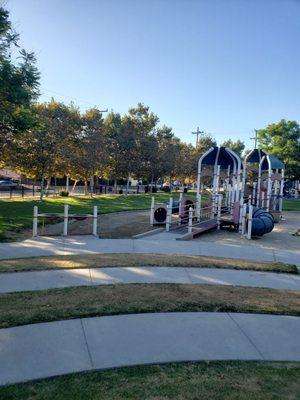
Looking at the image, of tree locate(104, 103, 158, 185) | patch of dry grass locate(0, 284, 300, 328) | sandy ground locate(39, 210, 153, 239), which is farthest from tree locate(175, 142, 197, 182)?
patch of dry grass locate(0, 284, 300, 328)

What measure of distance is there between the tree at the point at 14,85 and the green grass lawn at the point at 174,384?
1657 centimetres

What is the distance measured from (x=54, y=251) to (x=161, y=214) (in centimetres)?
771

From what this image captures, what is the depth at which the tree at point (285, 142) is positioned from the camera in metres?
53.5

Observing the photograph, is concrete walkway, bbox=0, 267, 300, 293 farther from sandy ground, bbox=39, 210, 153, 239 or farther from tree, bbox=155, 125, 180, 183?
tree, bbox=155, 125, 180, 183

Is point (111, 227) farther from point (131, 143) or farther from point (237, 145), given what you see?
point (237, 145)

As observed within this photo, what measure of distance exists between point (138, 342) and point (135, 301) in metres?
1.51

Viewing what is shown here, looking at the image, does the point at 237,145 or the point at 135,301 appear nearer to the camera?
the point at 135,301

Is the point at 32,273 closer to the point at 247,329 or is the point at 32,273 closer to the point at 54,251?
the point at 54,251

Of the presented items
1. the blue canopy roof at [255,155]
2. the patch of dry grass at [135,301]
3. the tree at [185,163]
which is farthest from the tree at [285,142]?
the patch of dry grass at [135,301]

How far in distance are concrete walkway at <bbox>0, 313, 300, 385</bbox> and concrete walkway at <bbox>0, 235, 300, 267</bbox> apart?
16.5 feet

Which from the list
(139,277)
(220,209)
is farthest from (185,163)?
(139,277)

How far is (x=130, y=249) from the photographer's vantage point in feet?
37.5

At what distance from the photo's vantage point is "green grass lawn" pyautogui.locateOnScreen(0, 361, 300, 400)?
373 centimetres

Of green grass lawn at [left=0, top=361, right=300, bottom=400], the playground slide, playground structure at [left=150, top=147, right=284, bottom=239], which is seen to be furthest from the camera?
playground structure at [left=150, top=147, right=284, bottom=239]
